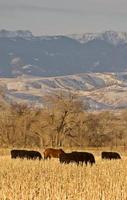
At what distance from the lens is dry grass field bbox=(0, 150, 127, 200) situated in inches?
555

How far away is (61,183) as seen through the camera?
57.3 feet

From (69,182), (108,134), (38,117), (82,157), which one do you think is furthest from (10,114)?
(69,182)

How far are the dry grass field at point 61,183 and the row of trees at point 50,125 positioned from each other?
212 feet

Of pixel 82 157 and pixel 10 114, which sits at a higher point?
pixel 10 114

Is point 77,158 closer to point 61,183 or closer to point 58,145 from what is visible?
point 61,183

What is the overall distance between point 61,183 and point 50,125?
252 ft

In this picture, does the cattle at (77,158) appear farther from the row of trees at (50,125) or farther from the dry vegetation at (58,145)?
the row of trees at (50,125)

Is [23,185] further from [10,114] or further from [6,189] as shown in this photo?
[10,114]

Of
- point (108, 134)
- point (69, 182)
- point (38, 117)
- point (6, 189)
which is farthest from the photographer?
point (108, 134)

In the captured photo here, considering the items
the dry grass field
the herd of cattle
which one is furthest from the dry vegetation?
the herd of cattle

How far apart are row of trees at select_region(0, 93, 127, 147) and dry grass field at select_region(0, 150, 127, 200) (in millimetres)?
64501

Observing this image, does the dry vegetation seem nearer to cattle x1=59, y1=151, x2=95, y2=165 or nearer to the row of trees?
the row of trees

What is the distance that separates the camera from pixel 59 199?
13.3 metres

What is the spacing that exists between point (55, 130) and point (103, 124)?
30.1 meters
